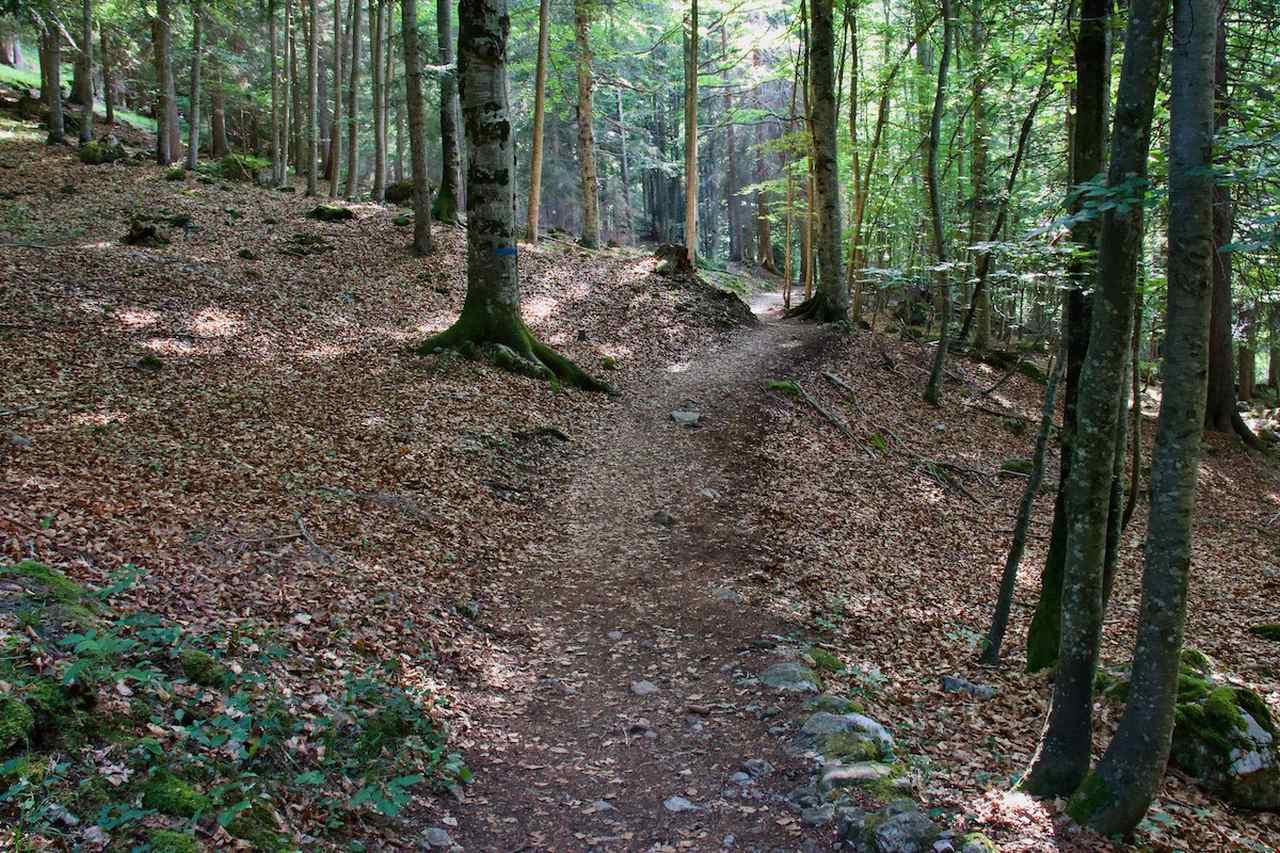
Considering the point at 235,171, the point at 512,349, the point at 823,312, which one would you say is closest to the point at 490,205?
the point at 512,349

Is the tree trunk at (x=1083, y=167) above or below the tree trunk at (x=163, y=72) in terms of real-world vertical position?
below

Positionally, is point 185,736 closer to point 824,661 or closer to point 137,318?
point 824,661

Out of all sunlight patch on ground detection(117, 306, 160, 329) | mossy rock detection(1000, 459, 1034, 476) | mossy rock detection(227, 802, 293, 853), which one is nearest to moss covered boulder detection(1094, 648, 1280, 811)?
mossy rock detection(227, 802, 293, 853)

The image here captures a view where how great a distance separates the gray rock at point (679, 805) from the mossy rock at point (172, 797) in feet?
7.40

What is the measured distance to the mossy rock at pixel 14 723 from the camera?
9.70ft

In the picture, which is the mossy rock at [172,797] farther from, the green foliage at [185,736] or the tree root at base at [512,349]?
the tree root at base at [512,349]

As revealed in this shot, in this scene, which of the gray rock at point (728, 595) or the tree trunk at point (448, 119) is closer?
the gray rock at point (728, 595)

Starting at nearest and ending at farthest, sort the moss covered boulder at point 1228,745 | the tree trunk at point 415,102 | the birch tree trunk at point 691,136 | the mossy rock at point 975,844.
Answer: the mossy rock at point 975,844 < the moss covered boulder at point 1228,745 < the tree trunk at point 415,102 < the birch tree trunk at point 691,136

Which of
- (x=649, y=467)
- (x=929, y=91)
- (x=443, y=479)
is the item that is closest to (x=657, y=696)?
(x=443, y=479)

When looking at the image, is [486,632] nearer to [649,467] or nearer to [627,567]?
[627,567]

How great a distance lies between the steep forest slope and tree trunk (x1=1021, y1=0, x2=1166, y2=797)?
44 centimetres

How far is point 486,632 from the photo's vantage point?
19.7ft

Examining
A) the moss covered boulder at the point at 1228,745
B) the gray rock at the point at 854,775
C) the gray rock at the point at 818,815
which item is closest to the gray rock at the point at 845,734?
the gray rock at the point at 854,775

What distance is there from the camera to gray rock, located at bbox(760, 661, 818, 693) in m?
5.34
